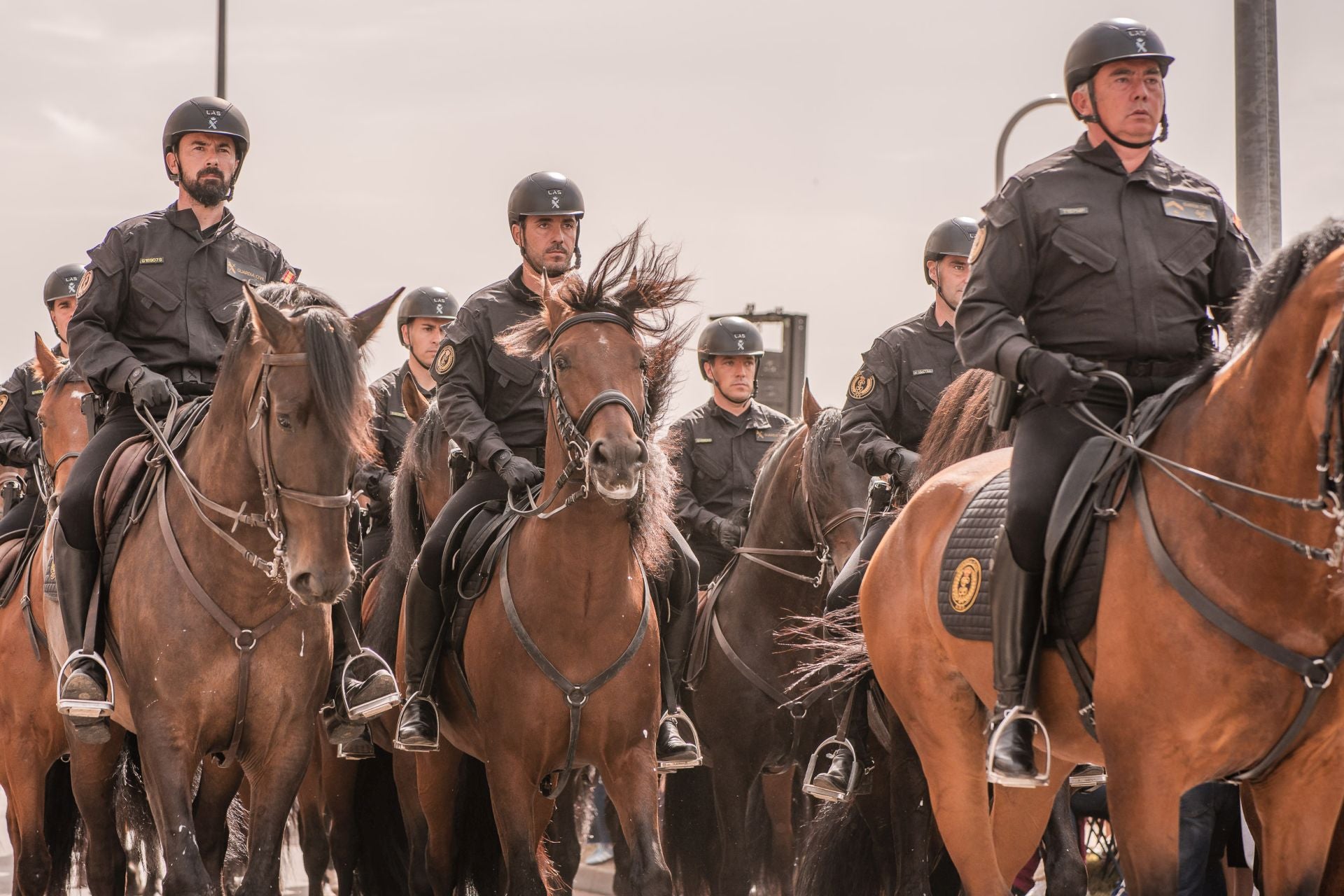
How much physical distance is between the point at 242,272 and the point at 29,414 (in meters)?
5.63

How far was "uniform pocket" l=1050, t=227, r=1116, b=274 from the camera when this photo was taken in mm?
6117

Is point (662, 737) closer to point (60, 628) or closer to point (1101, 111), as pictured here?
point (60, 628)

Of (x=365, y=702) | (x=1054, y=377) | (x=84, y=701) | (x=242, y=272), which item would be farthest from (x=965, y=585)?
(x=242, y=272)

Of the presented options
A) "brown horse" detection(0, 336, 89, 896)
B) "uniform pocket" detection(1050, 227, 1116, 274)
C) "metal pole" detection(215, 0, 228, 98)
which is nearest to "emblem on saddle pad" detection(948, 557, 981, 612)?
"uniform pocket" detection(1050, 227, 1116, 274)

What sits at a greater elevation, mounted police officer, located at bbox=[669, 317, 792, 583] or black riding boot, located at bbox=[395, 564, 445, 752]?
mounted police officer, located at bbox=[669, 317, 792, 583]

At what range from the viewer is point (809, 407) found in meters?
10.5

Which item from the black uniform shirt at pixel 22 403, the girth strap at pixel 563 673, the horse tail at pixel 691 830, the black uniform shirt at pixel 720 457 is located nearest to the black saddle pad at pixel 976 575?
the girth strap at pixel 563 673

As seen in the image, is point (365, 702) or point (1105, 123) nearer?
point (1105, 123)

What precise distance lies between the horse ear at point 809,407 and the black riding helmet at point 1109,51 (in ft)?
13.3

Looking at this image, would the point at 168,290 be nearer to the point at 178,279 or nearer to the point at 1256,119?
the point at 178,279

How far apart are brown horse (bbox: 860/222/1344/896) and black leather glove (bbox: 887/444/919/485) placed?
3.30 metres

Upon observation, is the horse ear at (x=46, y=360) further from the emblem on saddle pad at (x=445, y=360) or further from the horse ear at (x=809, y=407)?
the horse ear at (x=809, y=407)

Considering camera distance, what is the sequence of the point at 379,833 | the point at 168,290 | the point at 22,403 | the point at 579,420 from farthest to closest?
the point at 22,403, the point at 379,833, the point at 168,290, the point at 579,420

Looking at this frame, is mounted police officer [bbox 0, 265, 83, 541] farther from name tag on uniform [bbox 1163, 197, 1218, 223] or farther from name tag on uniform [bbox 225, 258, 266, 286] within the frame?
name tag on uniform [bbox 1163, 197, 1218, 223]
